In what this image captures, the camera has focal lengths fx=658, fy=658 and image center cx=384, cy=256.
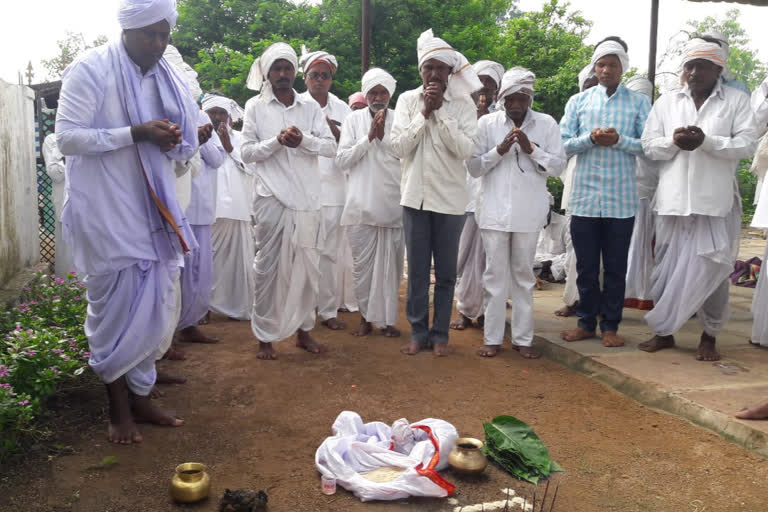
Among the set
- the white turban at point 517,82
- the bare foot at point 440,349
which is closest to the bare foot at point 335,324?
the bare foot at point 440,349

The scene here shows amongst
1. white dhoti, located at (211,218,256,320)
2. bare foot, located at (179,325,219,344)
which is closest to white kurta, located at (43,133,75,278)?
white dhoti, located at (211,218,256,320)

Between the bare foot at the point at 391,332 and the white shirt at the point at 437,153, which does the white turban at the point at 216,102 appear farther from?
the bare foot at the point at 391,332

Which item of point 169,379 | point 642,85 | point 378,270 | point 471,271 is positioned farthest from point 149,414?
point 642,85

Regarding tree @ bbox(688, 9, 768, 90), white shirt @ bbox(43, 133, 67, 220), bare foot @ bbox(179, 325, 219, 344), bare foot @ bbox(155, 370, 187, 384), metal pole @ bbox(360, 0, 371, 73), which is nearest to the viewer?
bare foot @ bbox(155, 370, 187, 384)

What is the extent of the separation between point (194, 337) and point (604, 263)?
3.63 m

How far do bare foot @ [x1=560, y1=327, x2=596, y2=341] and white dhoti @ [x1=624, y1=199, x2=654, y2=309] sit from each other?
1.31 meters

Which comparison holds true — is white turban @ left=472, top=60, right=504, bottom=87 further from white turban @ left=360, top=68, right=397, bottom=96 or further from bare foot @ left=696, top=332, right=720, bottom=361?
bare foot @ left=696, top=332, right=720, bottom=361

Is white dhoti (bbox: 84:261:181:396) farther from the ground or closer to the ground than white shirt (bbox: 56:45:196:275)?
closer to the ground

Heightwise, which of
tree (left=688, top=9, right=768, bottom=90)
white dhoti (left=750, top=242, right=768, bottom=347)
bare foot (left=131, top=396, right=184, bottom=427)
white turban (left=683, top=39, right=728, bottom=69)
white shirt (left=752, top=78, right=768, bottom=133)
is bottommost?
bare foot (left=131, top=396, right=184, bottom=427)

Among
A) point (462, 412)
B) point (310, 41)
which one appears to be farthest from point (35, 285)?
point (310, 41)

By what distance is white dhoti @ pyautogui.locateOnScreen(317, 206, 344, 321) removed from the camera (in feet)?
21.8

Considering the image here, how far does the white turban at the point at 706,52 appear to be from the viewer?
502 cm

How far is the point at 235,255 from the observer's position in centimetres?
690

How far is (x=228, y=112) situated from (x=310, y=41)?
11847 millimetres
